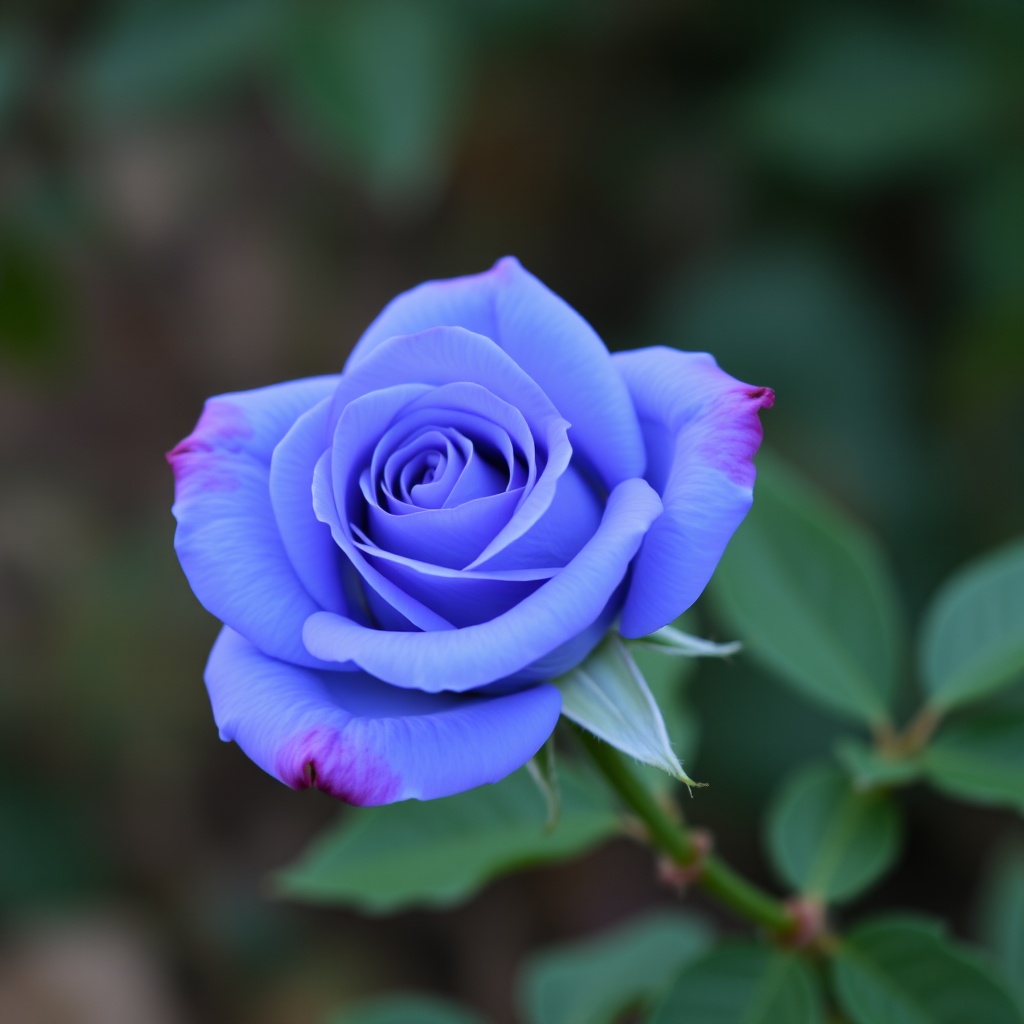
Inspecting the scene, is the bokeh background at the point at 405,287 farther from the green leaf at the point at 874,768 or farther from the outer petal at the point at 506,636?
the outer petal at the point at 506,636

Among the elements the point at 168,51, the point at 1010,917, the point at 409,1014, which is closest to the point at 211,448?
the point at 409,1014

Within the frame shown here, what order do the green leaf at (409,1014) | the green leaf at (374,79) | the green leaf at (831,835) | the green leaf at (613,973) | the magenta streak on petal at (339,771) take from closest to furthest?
the magenta streak on petal at (339,771)
the green leaf at (831,835)
the green leaf at (613,973)
the green leaf at (409,1014)
the green leaf at (374,79)

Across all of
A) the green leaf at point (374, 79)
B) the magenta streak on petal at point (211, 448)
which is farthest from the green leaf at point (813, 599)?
the green leaf at point (374, 79)

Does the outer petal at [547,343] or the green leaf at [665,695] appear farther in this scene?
the green leaf at [665,695]

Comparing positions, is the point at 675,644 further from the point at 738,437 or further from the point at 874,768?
the point at 874,768

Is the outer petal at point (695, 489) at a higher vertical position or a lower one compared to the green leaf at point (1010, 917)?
higher

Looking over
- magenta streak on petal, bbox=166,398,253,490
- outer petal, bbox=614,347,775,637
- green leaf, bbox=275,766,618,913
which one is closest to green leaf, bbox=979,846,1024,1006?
green leaf, bbox=275,766,618,913

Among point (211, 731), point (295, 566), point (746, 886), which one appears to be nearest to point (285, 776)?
point (295, 566)
